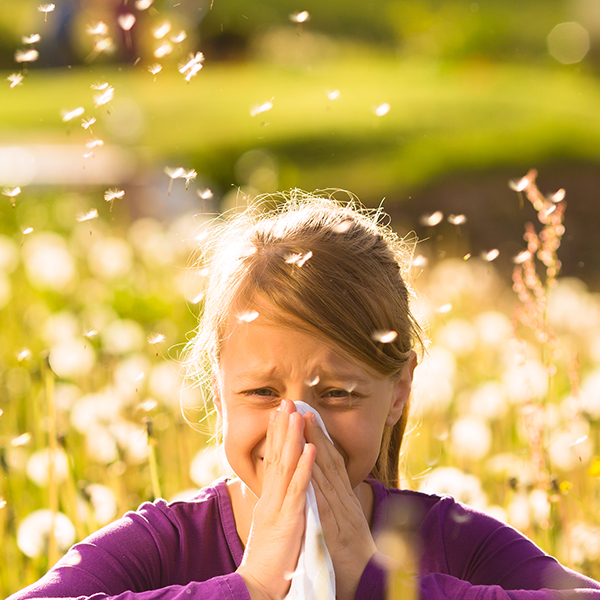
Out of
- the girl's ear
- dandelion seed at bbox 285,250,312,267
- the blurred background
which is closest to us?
dandelion seed at bbox 285,250,312,267

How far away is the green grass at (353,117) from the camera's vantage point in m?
8.53

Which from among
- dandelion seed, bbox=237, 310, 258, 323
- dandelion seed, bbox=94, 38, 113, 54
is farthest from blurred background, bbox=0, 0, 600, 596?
dandelion seed, bbox=237, 310, 258, 323

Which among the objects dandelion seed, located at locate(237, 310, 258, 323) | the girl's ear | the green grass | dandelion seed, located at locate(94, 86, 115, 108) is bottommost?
the green grass

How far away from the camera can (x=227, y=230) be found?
1.70 metres

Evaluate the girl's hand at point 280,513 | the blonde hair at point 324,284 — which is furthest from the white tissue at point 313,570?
the blonde hair at point 324,284

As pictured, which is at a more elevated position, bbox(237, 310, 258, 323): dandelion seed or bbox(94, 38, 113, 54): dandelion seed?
bbox(94, 38, 113, 54): dandelion seed

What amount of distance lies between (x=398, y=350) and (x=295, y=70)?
12.0 metres

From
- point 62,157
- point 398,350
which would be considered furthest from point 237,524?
point 62,157

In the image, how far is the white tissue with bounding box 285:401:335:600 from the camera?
1086mm

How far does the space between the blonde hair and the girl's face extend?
3 cm

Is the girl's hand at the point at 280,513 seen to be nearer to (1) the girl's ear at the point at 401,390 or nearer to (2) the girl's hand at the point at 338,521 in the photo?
(2) the girl's hand at the point at 338,521

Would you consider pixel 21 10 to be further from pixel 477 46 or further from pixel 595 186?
pixel 595 186

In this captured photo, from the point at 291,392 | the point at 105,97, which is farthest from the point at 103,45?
the point at 291,392

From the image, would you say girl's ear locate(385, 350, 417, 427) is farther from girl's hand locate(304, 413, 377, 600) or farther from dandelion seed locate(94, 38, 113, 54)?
dandelion seed locate(94, 38, 113, 54)
